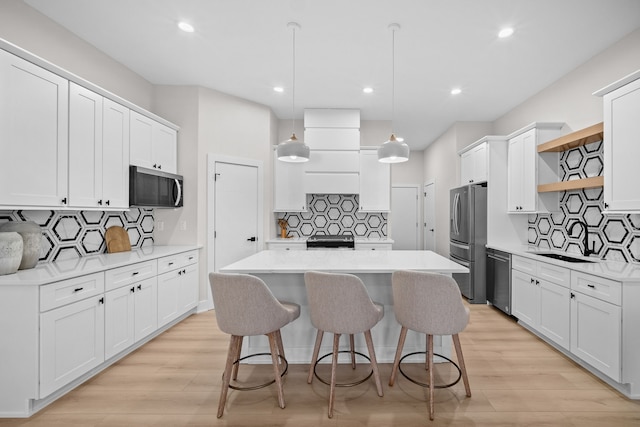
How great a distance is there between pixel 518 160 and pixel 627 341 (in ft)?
7.91

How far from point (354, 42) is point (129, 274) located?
2.94 m

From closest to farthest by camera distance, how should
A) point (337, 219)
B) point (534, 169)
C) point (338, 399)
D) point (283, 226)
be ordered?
point (338, 399) < point (534, 169) < point (283, 226) < point (337, 219)

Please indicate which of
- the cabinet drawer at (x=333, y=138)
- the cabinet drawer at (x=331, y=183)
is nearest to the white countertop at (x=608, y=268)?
the cabinet drawer at (x=331, y=183)

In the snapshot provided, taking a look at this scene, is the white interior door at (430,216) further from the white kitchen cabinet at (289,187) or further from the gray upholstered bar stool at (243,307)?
the gray upholstered bar stool at (243,307)

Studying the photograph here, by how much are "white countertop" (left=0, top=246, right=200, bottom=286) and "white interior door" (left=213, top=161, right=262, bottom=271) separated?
0.90 meters

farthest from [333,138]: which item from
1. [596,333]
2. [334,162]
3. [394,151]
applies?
[596,333]

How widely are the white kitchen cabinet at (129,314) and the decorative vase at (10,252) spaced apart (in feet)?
1.94

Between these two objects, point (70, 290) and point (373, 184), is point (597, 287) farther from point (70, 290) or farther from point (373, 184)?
point (70, 290)

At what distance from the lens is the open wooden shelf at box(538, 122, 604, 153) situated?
2.79 meters

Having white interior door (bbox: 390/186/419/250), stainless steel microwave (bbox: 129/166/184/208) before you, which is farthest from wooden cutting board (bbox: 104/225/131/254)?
white interior door (bbox: 390/186/419/250)

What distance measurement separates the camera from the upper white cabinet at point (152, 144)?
3152 millimetres

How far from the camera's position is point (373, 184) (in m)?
4.79

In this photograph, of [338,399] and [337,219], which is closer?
[338,399]

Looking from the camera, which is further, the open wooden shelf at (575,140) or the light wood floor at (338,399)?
the open wooden shelf at (575,140)
